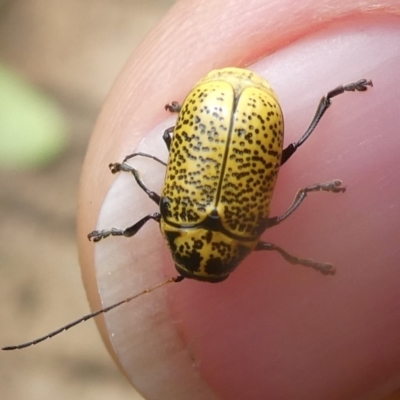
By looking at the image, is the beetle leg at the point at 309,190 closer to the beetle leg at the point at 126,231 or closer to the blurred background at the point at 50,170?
the beetle leg at the point at 126,231

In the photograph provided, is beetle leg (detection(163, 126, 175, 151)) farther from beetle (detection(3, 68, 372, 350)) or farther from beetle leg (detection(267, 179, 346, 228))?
beetle leg (detection(267, 179, 346, 228))

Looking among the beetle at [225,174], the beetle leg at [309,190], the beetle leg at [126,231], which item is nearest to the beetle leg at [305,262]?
the beetle at [225,174]

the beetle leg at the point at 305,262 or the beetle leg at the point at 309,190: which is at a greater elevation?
the beetle leg at the point at 309,190

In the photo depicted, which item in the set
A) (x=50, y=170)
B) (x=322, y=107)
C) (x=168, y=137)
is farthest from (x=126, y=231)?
(x=50, y=170)

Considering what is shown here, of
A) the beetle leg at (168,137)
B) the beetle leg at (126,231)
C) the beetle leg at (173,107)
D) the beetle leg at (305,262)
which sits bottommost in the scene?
the beetle leg at (305,262)

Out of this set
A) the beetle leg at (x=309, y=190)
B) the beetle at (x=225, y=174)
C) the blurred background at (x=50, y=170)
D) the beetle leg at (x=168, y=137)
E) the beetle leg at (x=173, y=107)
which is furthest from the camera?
the blurred background at (x=50, y=170)

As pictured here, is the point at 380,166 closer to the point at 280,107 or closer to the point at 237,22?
the point at 280,107

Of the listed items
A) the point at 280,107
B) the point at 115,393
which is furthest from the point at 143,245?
the point at 115,393
